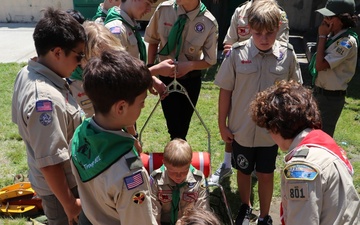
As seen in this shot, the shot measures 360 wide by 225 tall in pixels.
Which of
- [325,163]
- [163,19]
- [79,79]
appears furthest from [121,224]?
[163,19]

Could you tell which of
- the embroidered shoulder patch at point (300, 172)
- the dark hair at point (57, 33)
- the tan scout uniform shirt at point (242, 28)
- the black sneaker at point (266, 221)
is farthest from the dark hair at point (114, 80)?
the tan scout uniform shirt at point (242, 28)

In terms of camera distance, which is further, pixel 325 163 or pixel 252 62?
pixel 252 62

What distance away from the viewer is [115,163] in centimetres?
166

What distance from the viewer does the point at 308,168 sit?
177 cm

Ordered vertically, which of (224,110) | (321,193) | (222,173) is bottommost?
(222,173)

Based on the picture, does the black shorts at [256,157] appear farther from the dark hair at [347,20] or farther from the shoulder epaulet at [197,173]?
the dark hair at [347,20]

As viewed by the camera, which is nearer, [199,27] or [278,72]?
[278,72]

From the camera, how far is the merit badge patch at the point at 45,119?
2.01 m

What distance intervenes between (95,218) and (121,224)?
0.16 meters

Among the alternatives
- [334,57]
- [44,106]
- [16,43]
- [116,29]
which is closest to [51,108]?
[44,106]

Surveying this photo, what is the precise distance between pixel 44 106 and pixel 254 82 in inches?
65.4

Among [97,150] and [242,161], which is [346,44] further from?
[97,150]

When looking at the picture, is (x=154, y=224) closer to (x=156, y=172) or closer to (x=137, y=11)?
(x=156, y=172)

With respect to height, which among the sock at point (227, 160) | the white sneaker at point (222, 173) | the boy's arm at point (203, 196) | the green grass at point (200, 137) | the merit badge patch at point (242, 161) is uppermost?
the merit badge patch at point (242, 161)
